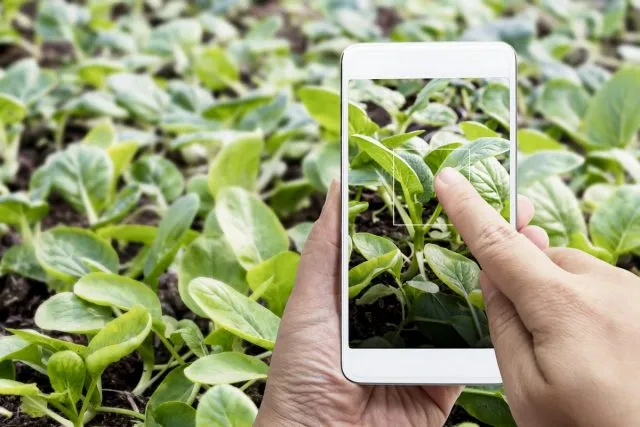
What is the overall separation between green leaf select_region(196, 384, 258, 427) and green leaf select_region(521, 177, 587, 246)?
54 centimetres

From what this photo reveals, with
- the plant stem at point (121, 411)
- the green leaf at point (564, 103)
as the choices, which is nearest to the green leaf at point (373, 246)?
the plant stem at point (121, 411)

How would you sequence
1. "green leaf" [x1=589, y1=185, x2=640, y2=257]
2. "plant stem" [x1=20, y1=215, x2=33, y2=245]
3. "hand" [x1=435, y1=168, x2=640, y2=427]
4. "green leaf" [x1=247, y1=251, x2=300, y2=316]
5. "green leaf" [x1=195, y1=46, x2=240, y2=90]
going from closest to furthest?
1. "hand" [x1=435, y1=168, x2=640, y2=427]
2. "green leaf" [x1=247, y1=251, x2=300, y2=316]
3. "green leaf" [x1=589, y1=185, x2=640, y2=257]
4. "plant stem" [x1=20, y1=215, x2=33, y2=245]
5. "green leaf" [x1=195, y1=46, x2=240, y2=90]

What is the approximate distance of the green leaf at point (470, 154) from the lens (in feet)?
2.91

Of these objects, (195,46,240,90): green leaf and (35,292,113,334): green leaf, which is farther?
(195,46,240,90): green leaf

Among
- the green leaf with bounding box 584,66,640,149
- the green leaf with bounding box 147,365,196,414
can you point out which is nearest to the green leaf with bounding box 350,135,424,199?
the green leaf with bounding box 147,365,196,414

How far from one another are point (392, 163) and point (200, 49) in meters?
1.07

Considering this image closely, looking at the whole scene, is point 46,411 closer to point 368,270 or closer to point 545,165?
point 368,270

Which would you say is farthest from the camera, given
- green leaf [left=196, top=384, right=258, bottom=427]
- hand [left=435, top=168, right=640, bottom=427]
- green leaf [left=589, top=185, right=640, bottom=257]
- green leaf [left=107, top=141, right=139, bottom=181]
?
green leaf [left=107, top=141, right=139, bottom=181]

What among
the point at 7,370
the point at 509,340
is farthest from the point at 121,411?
the point at 509,340

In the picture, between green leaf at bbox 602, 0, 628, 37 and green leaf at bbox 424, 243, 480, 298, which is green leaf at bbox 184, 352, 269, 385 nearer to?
green leaf at bbox 424, 243, 480, 298

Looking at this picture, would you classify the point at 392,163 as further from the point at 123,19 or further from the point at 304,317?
the point at 123,19

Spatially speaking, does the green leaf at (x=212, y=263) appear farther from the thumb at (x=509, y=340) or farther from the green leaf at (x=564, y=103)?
the green leaf at (x=564, y=103)

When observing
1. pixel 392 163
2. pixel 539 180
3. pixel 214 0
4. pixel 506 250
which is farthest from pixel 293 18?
pixel 506 250

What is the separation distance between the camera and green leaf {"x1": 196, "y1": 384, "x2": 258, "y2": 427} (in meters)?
0.82
